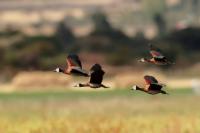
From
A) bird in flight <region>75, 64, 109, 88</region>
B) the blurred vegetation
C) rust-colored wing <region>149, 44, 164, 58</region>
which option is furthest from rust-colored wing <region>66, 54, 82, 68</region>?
the blurred vegetation

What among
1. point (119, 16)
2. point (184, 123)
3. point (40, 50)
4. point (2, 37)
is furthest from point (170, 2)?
point (184, 123)

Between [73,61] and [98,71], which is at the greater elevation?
[73,61]

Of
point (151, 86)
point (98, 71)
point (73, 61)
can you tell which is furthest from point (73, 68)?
point (151, 86)

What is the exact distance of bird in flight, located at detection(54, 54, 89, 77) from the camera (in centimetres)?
1057

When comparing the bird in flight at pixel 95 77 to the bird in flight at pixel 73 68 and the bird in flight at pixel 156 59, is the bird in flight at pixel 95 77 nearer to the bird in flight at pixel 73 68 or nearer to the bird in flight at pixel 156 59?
the bird in flight at pixel 73 68

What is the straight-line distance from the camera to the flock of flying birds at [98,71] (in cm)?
1059

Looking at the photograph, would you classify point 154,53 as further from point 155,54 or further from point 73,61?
point 73,61

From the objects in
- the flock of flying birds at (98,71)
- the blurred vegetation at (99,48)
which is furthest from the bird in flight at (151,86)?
the blurred vegetation at (99,48)

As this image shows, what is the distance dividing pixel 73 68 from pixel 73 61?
0.47ft

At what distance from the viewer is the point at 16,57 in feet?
257

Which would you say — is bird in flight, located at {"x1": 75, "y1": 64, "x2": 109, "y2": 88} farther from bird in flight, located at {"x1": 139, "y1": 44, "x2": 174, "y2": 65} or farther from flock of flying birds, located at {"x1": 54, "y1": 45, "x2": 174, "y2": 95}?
bird in flight, located at {"x1": 139, "y1": 44, "x2": 174, "y2": 65}

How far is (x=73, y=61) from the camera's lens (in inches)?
423

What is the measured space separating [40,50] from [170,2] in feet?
363

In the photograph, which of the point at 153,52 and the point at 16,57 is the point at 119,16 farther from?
the point at 153,52
